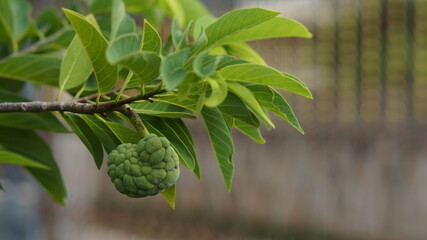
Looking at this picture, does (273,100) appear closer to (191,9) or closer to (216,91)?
(216,91)

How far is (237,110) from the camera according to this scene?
29.1 inches

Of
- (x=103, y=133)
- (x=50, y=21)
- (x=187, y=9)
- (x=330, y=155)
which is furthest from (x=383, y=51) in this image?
(x=103, y=133)

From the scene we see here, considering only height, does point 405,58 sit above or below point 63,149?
above

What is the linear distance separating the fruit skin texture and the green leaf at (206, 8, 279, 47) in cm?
12

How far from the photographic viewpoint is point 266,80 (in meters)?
0.67

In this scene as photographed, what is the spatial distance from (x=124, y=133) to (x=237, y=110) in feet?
0.46

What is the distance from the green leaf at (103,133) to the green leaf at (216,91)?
21 cm

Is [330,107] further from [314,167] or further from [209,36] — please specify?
[209,36]

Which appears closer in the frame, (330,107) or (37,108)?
(37,108)

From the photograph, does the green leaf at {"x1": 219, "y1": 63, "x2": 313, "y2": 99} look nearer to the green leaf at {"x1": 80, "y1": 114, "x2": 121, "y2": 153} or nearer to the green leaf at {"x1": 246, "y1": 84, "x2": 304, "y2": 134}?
the green leaf at {"x1": 246, "y1": 84, "x2": 304, "y2": 134}

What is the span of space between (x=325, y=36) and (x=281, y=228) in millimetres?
1376

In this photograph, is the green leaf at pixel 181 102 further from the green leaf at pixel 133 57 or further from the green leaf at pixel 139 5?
the green leaf at pixel 139 5

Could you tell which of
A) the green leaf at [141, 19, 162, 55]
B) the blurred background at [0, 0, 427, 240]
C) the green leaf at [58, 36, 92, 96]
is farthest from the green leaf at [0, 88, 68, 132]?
the blurred background at [0, 0, 427, 240]

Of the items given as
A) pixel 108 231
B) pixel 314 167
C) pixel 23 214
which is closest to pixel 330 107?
pixel 314 167
